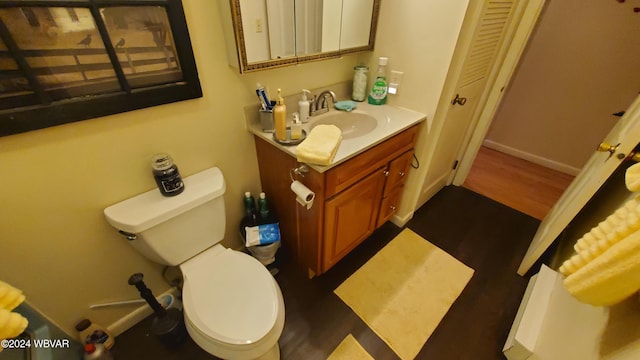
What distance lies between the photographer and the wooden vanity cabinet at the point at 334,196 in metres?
1.10

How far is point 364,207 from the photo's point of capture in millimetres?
1379

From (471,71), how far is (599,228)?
3.29 ft

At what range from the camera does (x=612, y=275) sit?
640 mm

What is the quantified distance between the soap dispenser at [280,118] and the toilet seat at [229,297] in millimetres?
565

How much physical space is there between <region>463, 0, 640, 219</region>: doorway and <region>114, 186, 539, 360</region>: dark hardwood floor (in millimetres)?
512

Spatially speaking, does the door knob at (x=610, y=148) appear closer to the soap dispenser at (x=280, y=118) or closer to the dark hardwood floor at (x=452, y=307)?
the dark hardwood floor at (x=452, y=307)

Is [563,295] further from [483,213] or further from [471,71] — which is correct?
[471,71]

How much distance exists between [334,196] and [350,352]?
0.75 meters

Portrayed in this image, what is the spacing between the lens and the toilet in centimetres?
86

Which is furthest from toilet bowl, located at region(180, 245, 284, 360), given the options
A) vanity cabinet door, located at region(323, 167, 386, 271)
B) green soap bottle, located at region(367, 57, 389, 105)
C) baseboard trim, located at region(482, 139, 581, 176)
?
baseboard trim, located at region(482, 139, 581, 176)

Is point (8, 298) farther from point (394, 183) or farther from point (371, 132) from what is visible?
point (394, 183)

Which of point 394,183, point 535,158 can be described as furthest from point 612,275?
point 535,158

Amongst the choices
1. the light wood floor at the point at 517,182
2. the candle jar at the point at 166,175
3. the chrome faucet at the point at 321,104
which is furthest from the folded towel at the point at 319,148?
the light wood floor at the point at 517,182

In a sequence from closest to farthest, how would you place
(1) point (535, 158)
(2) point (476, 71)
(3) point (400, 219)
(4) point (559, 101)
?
(2) point (476, 71)
(3) point (400, 219)
(4) point (559, 101)
(1) point (535, 158)
